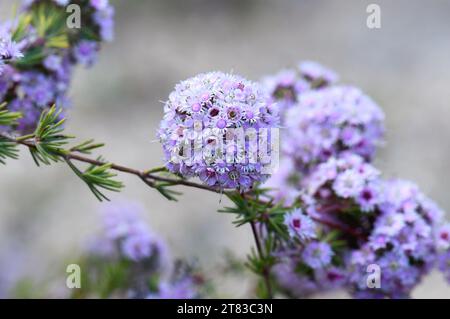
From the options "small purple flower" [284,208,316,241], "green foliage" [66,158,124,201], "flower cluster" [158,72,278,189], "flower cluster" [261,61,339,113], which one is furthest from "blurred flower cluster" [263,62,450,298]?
"green foliage" [66,158,124,201]

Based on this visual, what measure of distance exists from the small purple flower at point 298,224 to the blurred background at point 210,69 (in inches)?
107

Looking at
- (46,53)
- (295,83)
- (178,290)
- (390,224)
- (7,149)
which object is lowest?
(178,290)

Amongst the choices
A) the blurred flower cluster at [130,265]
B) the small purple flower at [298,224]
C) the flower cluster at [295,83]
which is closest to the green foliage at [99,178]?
the small purple flower at [298,224]

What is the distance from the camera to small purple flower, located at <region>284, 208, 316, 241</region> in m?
1.79

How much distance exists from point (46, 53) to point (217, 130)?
0.81m

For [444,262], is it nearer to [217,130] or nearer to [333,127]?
[333,127]

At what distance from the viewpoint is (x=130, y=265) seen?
247 cm

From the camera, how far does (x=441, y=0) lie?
5.97m

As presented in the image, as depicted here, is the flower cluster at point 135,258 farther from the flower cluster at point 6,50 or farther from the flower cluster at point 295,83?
the flower cluster at point 6,50

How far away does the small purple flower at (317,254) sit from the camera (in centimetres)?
193

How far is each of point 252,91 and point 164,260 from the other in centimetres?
120

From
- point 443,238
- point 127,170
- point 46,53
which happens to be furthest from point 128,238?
point 443,238

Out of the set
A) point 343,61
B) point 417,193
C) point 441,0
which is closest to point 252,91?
point 417,193

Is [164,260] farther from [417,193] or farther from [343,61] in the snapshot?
[343,61]
